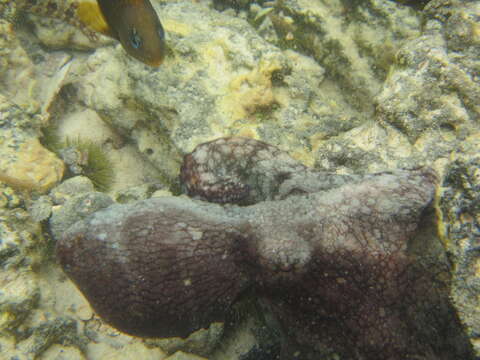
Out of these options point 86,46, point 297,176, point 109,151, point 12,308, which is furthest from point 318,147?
point 86,46

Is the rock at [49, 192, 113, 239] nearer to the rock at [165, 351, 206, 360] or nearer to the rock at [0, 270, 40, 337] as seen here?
the rock at [0, 270, 40, 337]

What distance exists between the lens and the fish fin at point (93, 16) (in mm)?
2521

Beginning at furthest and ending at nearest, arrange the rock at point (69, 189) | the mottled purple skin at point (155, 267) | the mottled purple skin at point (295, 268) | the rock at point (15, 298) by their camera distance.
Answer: the rock at point (69, 189) < the rock at point (15, 298) < the mottled purple skin at point (155, 267) < the mottled purple skin at point (295, 268)

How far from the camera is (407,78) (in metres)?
2.59

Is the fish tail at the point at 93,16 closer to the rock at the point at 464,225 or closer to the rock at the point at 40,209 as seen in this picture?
the rock at the point at 40,209

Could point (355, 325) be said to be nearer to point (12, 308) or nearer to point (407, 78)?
point (407, 78)

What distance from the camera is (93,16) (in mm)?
2586

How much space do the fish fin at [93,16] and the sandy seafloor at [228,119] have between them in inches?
21.0

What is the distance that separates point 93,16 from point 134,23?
1.45ft

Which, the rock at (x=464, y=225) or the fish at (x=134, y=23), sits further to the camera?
the fish at (x=134, y=23)

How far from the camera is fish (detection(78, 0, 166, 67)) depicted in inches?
95.7

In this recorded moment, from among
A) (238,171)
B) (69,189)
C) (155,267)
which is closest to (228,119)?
(238,171)

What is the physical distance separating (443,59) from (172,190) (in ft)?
9.44

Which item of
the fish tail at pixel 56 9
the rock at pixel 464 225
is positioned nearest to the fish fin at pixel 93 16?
the fish tail at pixel 56 9
